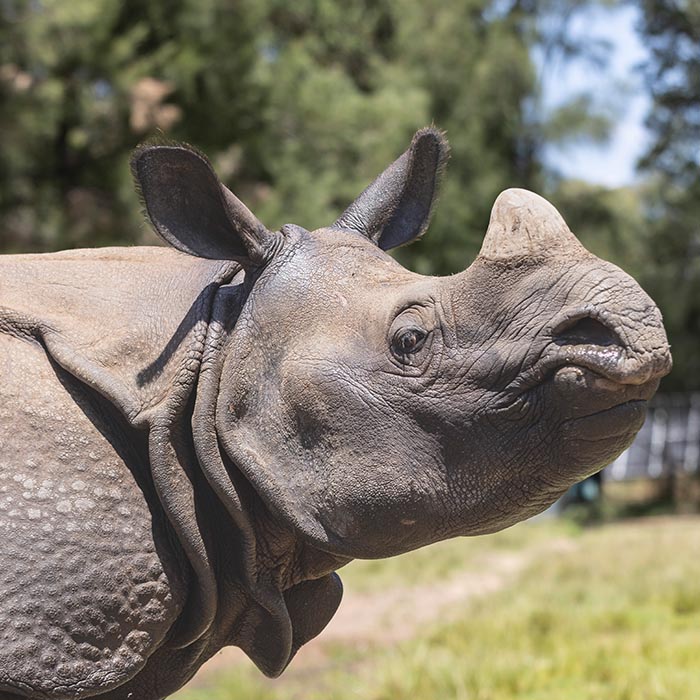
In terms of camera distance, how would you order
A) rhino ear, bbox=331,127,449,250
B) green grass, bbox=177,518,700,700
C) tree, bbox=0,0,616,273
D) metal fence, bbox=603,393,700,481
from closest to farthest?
1. rhino ear, bbox=331,127,449,250
2. green grass, bbox=177,518,700,700
3. tree, bbox=0,0,616,273
4. metal fence, bbox=603,393,700,481

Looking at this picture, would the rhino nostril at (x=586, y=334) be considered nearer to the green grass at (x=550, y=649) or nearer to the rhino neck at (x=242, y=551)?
the rhino neck at (x=242, y=551)

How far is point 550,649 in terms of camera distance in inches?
260

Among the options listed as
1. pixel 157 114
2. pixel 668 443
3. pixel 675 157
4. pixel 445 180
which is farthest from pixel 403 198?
pixel 668 443

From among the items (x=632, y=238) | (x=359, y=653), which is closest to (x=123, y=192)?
(x=359, y=653)

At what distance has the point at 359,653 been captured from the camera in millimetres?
7637

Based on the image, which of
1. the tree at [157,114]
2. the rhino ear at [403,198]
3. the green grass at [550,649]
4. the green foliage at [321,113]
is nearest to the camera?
the rhino ear at [403,198]

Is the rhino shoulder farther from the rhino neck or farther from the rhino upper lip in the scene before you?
the rhino upper lip

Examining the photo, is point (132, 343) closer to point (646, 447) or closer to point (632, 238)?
point (646, 447)

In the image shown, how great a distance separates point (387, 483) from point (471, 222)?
1768 cm

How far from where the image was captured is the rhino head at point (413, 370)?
217cm

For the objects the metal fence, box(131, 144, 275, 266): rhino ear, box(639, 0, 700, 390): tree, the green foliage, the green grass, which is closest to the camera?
box(131, 144, 275, 266): rhino ear

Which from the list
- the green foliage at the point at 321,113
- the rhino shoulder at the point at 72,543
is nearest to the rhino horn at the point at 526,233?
the rhino shoulder at the point at 72,543

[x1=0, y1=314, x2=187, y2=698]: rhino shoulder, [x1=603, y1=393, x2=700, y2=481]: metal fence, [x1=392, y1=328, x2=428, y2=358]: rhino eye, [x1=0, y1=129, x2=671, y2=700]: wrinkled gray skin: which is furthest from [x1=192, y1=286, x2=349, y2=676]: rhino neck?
[x1=603, y1=393, x2=700, y2=481]: metal fence

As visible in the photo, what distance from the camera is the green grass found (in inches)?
227
